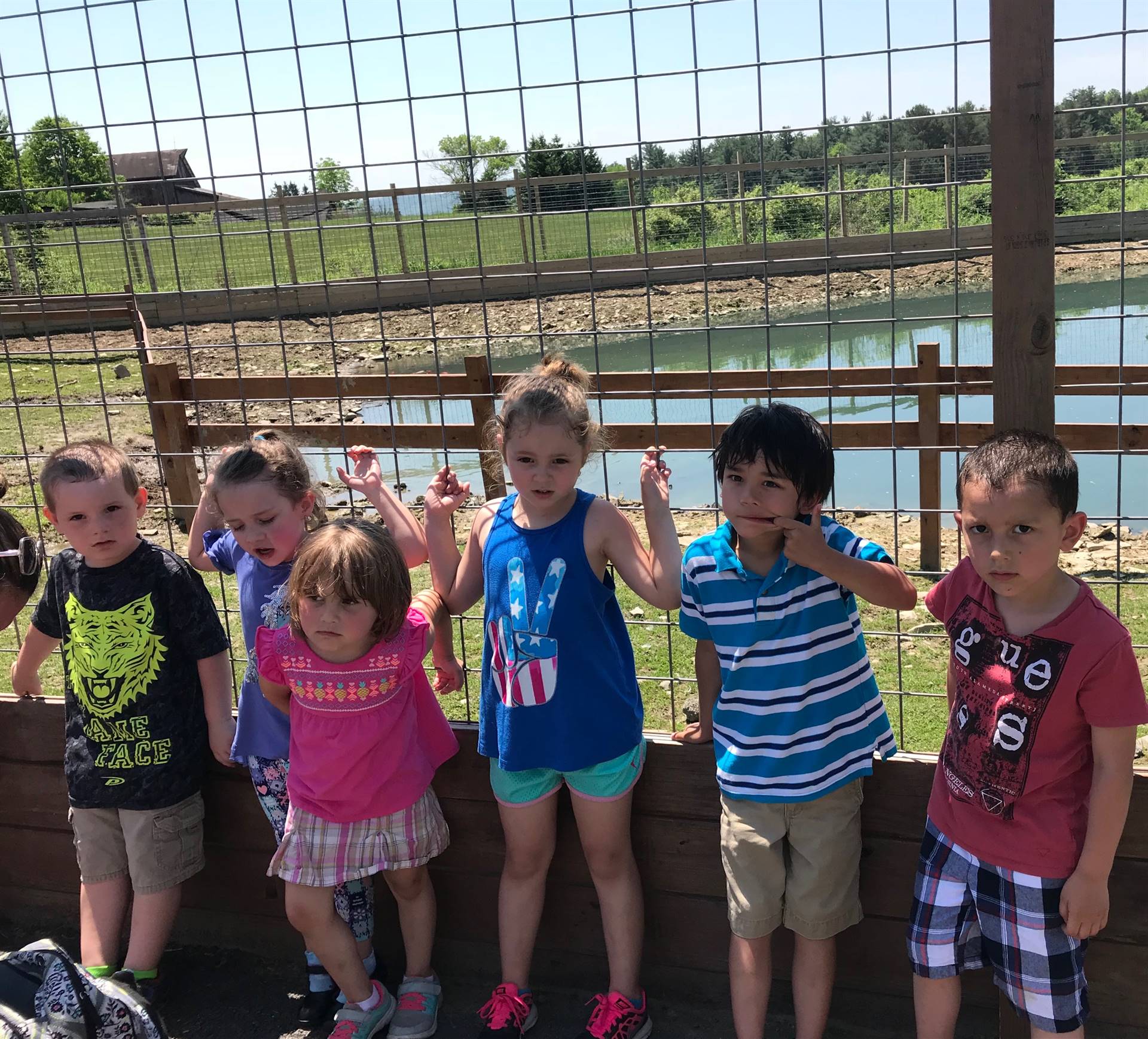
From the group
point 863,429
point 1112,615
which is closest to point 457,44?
point 1112,615

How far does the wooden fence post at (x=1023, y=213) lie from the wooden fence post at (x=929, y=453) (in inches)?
119

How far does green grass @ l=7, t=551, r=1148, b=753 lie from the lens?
12.3 ft

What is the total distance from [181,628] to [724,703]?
1.30 metres

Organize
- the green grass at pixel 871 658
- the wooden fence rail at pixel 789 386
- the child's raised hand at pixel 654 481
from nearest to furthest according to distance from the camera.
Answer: the child's raised hand at pixel 654 481
the green grass at pixel 871 658
the wooden fence rail at pixel 789 386

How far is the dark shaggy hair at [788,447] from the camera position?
1962mm

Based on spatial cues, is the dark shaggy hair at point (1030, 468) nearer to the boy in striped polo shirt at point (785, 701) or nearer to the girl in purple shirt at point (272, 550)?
the boy in striped polo shirt at point (785, 701)

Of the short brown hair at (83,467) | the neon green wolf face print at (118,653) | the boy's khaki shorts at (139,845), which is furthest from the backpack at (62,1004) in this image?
the short brown hair at (83,467)

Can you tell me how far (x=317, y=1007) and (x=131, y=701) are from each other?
842mm

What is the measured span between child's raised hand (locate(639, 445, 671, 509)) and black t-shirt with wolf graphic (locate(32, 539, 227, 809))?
1112mm

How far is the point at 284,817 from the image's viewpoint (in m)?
2.50

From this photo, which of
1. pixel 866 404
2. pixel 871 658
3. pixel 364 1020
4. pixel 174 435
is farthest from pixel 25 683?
pixel 866 404

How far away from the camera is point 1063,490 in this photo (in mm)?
1738

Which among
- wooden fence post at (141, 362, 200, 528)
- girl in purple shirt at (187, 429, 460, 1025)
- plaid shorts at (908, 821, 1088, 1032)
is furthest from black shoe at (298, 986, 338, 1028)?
wooden fence post at (141, 362, 200, 528)

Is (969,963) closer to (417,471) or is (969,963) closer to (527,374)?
(527,374)
